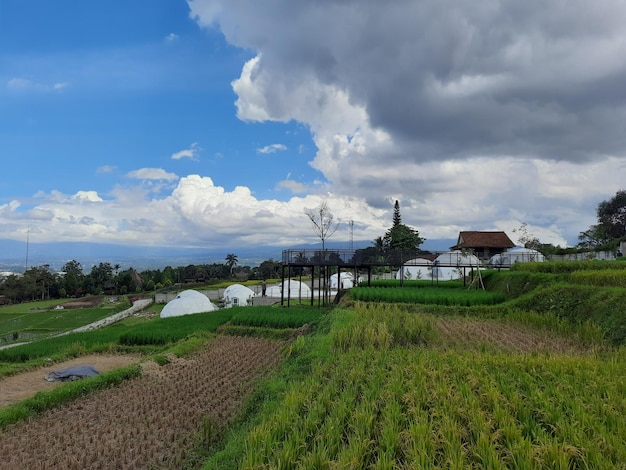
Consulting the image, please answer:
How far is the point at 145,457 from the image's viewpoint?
18.0 feet

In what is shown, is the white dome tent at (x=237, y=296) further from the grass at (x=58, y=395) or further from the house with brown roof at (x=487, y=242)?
the house with brown roof at (x=487, y=242)

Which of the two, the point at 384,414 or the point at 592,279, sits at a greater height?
the point at 592,279

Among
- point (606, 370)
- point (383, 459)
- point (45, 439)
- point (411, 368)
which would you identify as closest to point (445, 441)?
point (383, 459)

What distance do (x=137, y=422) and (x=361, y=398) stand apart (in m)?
4.15

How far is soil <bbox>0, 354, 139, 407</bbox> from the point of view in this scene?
364 inches

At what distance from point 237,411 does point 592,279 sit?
13038mm

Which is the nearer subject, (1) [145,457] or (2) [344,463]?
(2) [344,463]

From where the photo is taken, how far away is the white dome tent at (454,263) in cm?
2350

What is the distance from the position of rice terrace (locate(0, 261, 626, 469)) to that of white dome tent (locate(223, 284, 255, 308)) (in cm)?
2029

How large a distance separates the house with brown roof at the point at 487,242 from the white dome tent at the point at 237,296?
82.4 ft

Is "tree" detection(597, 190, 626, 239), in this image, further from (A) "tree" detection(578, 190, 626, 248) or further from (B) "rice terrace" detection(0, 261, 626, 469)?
(B) "rice terrace" detection(0, 261, 626, 469)

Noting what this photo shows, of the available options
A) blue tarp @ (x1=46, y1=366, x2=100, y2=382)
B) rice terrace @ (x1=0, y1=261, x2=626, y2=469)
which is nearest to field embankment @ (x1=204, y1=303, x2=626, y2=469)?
rice terrace @ (x1=0, y1=261, x2=626, y2=469)

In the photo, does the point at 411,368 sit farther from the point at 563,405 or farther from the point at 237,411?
the point at 237,411

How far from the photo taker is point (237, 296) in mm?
35906
